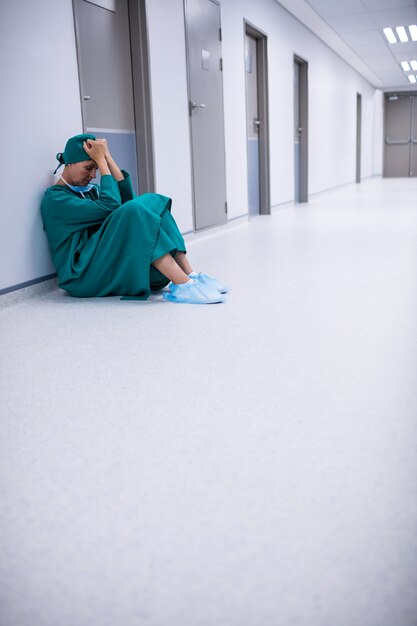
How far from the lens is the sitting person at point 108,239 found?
3.38m

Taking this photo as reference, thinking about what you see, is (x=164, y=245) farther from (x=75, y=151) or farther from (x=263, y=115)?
(x=263, y=115)

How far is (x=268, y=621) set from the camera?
3.35 ft

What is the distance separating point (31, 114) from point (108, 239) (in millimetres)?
900

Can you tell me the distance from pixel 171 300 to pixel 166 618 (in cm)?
250

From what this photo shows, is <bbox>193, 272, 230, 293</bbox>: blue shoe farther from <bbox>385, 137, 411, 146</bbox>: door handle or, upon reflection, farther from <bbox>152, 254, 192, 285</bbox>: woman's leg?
<bbox>385, 137, 411, 146</bbox>: door handle

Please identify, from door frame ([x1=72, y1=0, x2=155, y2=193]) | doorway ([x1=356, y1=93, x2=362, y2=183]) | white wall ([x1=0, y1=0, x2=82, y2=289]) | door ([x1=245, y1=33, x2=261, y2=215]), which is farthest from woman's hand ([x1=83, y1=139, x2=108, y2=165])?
doorway ([x1=356, y1=93, x2=362, y2=183])

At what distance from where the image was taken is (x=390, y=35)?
10.5 metres

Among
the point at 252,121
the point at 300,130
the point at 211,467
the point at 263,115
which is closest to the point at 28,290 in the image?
the point at 211,467

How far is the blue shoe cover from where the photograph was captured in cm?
338

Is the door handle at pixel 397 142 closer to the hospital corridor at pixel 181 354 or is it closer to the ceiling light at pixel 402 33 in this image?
the ceiling light at pixel 402 33

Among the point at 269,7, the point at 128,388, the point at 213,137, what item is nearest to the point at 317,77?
the point at 269,7

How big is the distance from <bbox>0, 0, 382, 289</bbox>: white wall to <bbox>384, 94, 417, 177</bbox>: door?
10.0 m

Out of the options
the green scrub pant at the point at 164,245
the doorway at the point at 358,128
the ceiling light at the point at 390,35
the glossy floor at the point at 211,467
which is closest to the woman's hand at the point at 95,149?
the green scrub pant at the point at 164,245

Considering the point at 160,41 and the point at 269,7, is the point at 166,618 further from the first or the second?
the point at 269,7
